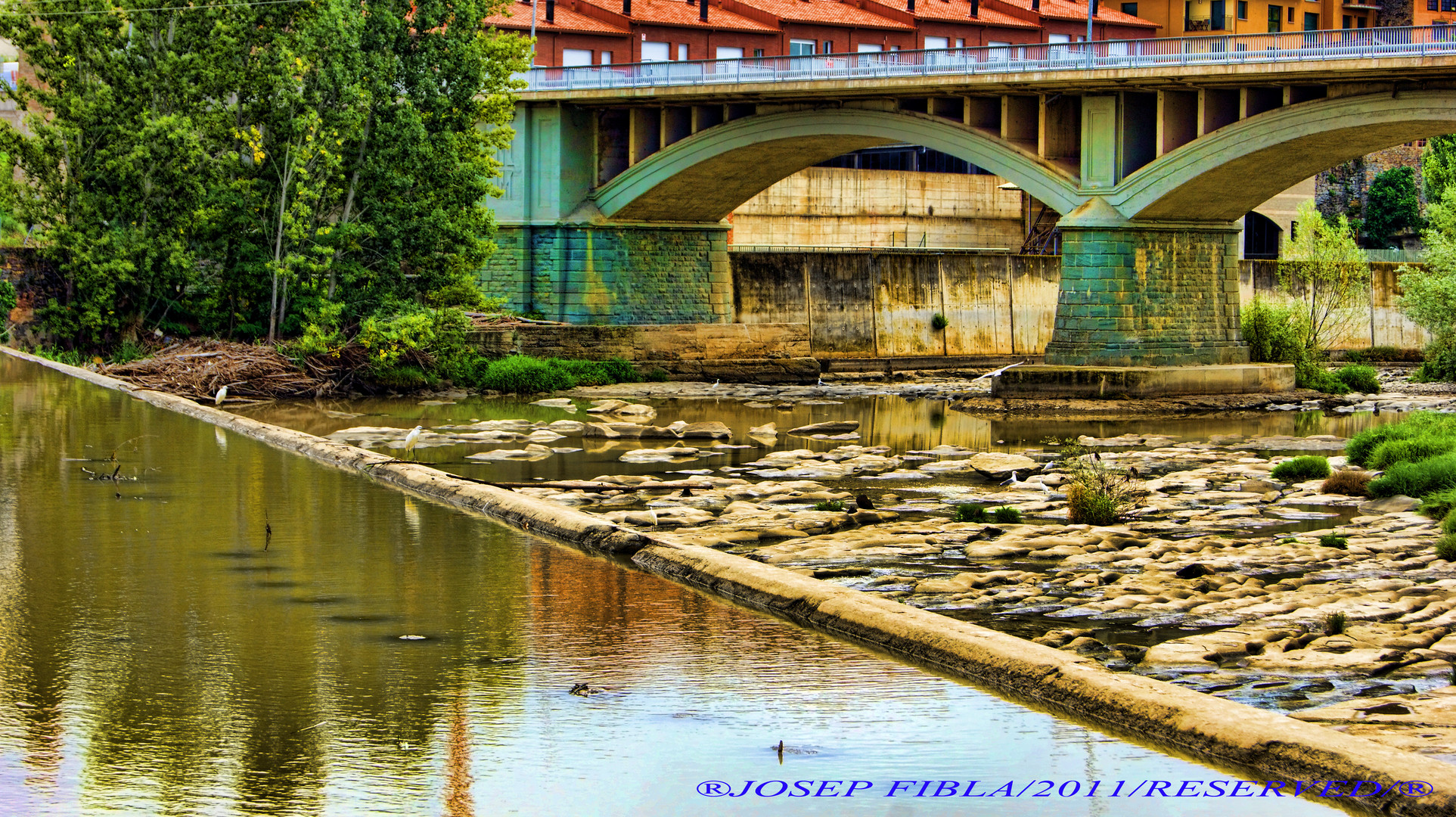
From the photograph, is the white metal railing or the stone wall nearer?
the white metal railing

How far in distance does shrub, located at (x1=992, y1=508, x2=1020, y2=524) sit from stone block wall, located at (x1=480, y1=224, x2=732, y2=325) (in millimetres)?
27184

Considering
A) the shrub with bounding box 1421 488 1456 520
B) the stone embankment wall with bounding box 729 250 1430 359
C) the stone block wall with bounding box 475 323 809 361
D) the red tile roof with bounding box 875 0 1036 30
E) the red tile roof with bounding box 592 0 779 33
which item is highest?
the red tile roof with bounding box 875 0 1036 30

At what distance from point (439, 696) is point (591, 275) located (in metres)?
35.4

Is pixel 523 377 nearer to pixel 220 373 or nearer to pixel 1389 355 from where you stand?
pixel 220 373

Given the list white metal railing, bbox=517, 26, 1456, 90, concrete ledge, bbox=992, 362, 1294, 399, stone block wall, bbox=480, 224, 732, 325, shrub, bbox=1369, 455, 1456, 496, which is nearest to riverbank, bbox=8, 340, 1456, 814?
shrub, bbox=1369, 455, 1456, 496

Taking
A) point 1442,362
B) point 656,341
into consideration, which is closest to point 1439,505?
point 1442,362

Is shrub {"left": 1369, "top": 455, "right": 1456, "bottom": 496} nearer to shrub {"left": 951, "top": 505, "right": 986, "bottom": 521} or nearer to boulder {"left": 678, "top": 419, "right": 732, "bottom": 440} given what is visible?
shrub {"left": 951, "top": 505, "right": 986, "bottom": 521}

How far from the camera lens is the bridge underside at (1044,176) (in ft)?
112

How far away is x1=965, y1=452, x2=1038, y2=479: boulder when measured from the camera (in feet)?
68.9

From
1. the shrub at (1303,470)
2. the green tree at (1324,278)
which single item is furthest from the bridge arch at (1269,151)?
the shrub at (1303,470)

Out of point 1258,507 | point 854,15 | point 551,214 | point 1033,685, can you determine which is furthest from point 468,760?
point 854,15

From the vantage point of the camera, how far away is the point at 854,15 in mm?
61812

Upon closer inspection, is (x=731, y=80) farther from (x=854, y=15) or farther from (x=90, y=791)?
(x=90, y=791)

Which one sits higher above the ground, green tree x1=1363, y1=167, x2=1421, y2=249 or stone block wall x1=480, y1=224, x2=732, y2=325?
green tree x1=1363, y1=167, x2=1421, y2=249
